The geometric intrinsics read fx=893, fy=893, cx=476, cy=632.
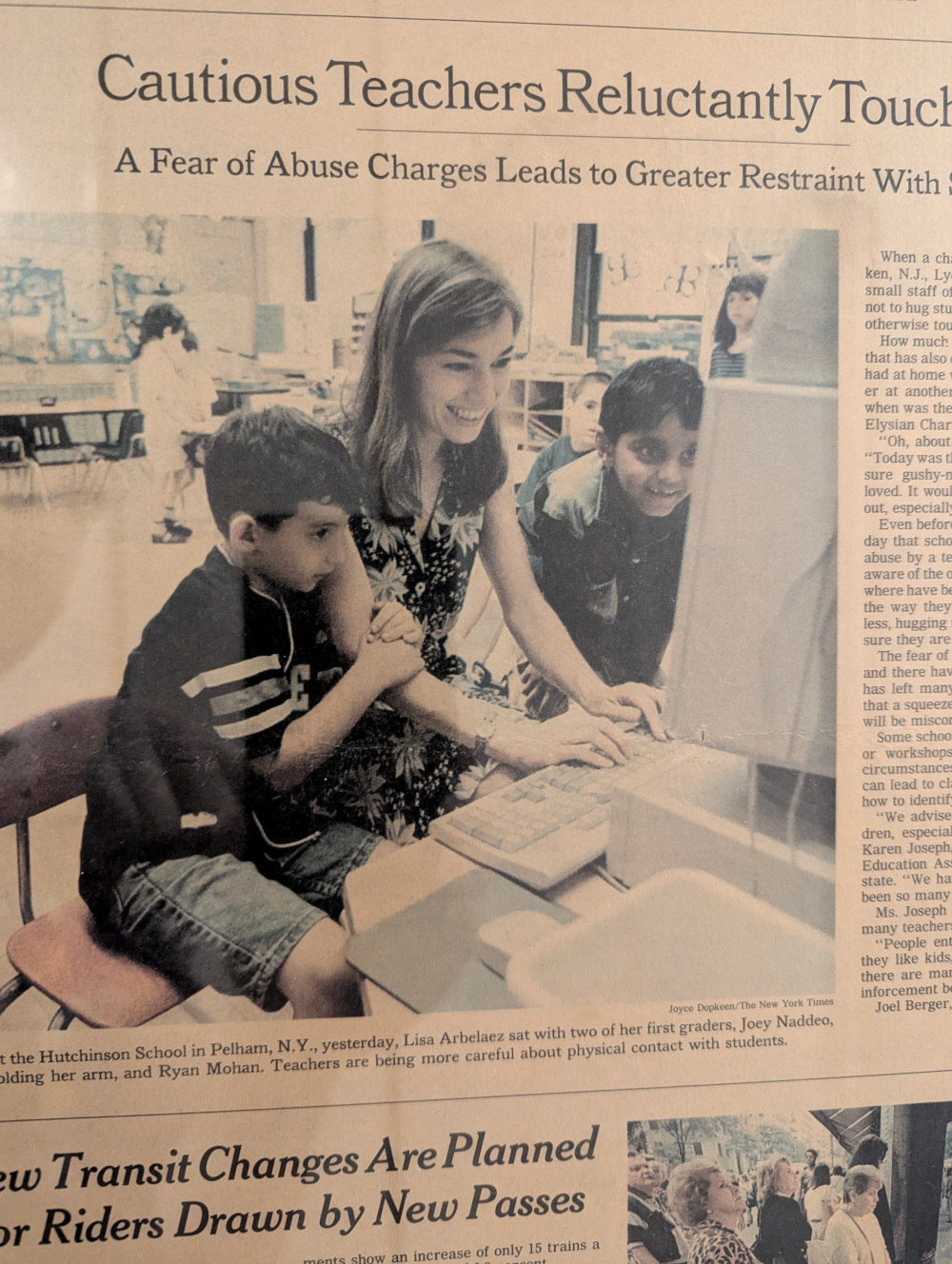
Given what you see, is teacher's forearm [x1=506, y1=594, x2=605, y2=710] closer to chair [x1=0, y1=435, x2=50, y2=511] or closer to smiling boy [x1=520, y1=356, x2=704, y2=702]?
smiling boy [x1=520, y1=356, x2=704, y2=702]

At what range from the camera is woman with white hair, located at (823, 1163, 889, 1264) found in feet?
2.08

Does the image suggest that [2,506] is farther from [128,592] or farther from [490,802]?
[490,802]

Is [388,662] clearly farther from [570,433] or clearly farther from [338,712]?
[570,433]

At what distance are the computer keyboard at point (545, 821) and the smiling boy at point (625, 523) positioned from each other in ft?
0.22

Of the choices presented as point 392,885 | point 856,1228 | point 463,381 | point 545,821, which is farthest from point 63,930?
point 856,1228

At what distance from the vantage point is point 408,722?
59 cm

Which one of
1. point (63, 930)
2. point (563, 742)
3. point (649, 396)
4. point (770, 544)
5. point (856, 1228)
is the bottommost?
point (856, 1228)

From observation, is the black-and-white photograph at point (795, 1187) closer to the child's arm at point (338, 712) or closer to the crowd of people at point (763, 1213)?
the crowd of people at point (763, 1213)

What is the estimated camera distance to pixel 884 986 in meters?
0.63

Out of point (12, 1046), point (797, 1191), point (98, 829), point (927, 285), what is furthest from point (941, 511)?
point (12, 1046)

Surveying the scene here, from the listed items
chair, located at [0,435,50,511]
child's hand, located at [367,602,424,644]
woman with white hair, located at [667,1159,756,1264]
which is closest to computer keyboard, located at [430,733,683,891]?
child's hand, located at [367,602,424,644]

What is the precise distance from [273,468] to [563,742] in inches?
10.5

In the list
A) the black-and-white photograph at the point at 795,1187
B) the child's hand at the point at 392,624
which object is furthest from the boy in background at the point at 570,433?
the black-and-white photograph at the point at 795,1187

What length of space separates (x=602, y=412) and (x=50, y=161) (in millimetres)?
387
